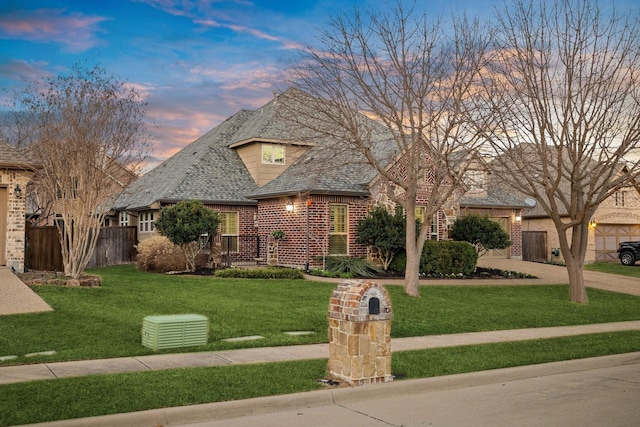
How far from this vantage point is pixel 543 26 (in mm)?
17875

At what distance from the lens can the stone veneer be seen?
20.0 meters

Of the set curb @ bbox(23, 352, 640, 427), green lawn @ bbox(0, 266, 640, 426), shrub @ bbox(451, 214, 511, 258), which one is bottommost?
curb @ bbox(23, 352, 640, 427)

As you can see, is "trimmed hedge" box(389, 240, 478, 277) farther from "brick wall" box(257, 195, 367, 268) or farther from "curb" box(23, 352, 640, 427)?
"curb" box(23, 352, 640, 427)

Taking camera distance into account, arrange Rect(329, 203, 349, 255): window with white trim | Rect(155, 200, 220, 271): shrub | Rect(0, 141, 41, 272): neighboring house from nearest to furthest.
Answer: Rect(0, 141, 41, 272): neighboring house, Rect(155, 200, 220, 271): shrub, Rect(329, 203, 349, 255): window with white trim

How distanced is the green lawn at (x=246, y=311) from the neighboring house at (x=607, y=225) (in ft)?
56.6

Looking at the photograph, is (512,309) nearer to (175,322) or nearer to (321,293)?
(321,293)

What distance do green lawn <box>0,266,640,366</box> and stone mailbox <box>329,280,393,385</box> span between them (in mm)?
2780

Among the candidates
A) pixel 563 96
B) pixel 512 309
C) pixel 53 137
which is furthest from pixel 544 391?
pixel 53 137

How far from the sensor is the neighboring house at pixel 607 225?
3878 centimetres

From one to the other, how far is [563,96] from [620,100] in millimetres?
1443

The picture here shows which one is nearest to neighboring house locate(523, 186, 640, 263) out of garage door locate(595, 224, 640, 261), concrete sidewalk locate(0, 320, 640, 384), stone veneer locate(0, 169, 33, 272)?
garage door locate(595, 224, 640, 261)

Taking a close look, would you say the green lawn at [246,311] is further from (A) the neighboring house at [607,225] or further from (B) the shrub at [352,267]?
(A) the neighboring house at [607,225]

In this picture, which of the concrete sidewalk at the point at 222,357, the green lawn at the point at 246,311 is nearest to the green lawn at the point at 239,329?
the green lawn at the point at 246,311

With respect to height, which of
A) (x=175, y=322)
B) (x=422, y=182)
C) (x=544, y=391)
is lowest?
(x=544, y=391)
